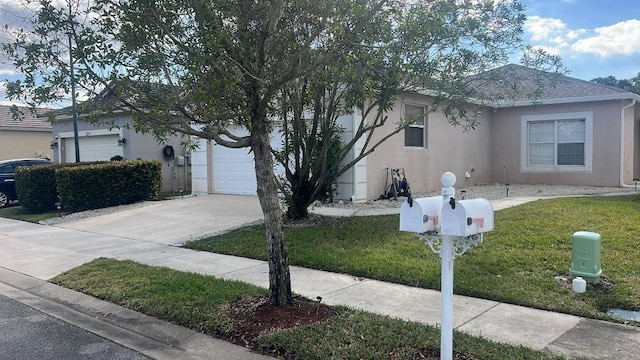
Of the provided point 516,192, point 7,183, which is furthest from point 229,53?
point 7,183

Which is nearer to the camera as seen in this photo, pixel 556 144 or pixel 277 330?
pixel 277 330

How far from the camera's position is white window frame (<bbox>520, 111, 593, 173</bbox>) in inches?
633

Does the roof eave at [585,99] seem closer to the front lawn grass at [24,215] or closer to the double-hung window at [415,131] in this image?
the double-hung window at [415,131]

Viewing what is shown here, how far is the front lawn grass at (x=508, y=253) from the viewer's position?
5.61 m

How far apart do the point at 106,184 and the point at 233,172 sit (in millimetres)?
4005

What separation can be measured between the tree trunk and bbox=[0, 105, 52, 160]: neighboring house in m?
25.5

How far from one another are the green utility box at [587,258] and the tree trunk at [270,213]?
3.49 metres

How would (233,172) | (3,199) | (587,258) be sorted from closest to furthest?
(587,258)
(233,172)
(3,199)

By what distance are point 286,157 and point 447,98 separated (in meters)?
4.23

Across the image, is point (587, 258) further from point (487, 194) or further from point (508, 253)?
point (487, 194)

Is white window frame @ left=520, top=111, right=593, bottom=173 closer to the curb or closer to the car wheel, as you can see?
the curb

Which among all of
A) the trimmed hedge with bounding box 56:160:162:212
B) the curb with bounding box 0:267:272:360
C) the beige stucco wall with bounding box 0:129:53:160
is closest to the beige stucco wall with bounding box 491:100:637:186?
the trimmed hedge with bounding box 56:160:162:212

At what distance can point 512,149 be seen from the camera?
1809cm

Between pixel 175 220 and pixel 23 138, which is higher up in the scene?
pixel 23 138
